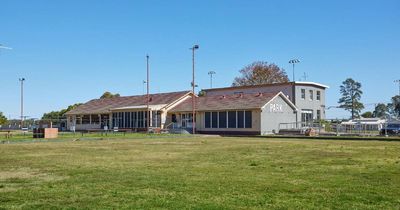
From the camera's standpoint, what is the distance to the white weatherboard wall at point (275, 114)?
51938 mm

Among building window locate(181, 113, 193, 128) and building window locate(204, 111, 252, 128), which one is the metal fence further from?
building window locate(181, 113, 193, 128)

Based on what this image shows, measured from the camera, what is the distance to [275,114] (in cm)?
5394

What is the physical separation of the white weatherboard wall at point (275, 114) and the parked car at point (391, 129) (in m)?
11.2

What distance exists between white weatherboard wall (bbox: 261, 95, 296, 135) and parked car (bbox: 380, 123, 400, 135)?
11.2 meters

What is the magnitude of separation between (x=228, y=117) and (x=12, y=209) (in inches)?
1865

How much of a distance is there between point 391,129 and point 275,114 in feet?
40.0

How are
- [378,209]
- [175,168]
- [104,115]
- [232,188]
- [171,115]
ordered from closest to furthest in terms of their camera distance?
[378,209]
[232,188]
[175,168]
[171,115]
[104,115]

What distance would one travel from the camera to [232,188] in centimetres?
982

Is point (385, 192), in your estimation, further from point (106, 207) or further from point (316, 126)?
point (316, 126)

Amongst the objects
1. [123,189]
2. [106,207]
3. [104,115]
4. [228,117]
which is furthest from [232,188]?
[104,115]

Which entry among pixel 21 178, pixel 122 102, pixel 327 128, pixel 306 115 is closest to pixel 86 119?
pixel 122 102

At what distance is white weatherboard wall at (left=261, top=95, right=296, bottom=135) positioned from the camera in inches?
2045

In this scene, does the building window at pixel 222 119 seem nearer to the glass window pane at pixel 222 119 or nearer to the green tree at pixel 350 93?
the glass window pane at pixel 222 119

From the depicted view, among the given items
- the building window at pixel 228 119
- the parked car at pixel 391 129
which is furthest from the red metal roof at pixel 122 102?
the parked car at pixel 391 129
